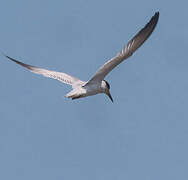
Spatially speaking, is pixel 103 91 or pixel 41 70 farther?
pixel 41 70

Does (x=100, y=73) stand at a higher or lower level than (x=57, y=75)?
lower

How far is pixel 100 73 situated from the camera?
58.9 ft

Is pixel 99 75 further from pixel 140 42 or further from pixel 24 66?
pixel 24 66

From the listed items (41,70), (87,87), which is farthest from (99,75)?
(41,70)

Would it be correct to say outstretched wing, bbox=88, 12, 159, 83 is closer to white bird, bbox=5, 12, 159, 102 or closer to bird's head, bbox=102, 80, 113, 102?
white bird, bbox=5, 12, 159, 102

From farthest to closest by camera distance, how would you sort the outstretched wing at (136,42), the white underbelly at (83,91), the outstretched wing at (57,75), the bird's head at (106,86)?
the outstretched wing at (57,75)
the bird's head at (106,86)
the white underbelly at (83,91)
the outstretched wing at (136,42)

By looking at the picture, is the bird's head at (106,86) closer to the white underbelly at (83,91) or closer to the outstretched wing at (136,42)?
the white underbelly at (83,91)

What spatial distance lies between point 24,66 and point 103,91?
3.52 metres

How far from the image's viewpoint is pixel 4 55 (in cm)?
2103

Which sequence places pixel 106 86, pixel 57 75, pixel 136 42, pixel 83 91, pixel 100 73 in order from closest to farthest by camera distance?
pixel 136 42 → pixel 100 73 → pixel 83 91 → pixel 106 86 → pixel 57 75

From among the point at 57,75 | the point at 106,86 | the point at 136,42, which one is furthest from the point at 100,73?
the point at 57,75

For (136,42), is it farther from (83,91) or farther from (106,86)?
(106,86)

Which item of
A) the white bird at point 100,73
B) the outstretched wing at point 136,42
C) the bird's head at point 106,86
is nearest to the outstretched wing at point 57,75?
the white bird at point 100,73

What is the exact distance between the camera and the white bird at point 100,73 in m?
16.9
